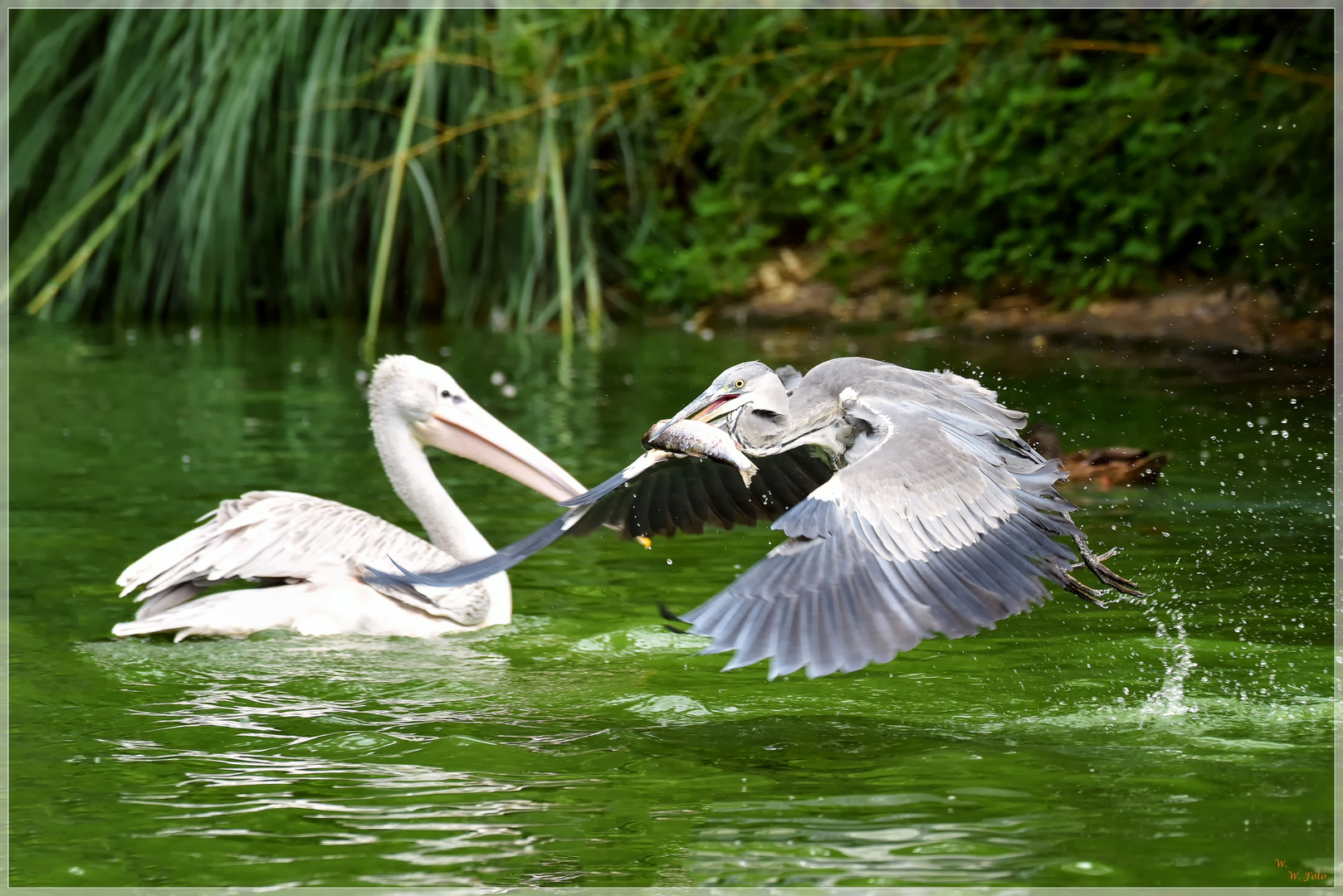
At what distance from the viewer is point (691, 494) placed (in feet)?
16.9

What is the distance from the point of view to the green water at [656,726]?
3486 mm

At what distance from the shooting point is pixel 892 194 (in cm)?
1312

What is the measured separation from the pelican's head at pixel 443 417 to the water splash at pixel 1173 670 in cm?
206

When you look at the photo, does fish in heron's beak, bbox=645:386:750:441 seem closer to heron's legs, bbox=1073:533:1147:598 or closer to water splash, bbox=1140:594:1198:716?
heron's legs, bbox=1073:533:1147:598

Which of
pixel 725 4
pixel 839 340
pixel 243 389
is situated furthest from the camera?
pixel 839 340

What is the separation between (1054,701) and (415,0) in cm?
1040

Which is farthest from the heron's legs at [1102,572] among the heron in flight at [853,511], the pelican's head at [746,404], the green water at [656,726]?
the pelican's head at [746,404]

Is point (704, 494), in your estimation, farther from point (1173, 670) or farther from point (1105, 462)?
point (1105, 462)

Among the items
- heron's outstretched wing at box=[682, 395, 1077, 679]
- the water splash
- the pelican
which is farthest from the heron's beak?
the water splash

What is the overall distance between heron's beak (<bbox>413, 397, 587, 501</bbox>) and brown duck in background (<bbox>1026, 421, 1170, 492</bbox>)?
208 cm

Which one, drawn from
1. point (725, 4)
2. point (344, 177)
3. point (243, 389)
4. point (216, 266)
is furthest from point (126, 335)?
point (725, 4)

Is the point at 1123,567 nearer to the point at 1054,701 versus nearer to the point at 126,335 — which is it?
the point at 1054,701

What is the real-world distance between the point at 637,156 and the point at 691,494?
33.1 feet

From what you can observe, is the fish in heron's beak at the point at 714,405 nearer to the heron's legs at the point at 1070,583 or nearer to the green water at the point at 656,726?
the green water at the point at 656,726
